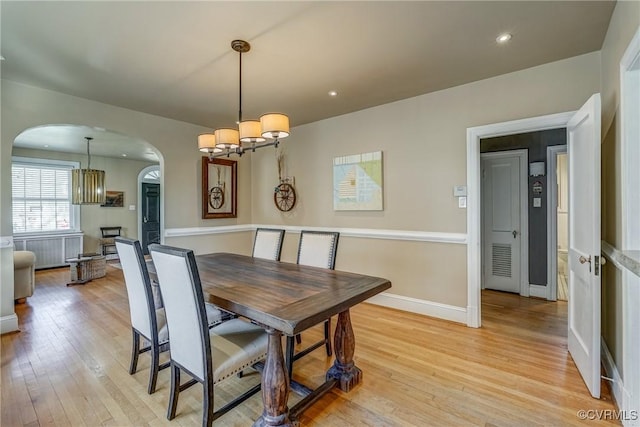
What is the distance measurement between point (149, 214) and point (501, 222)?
7797mm

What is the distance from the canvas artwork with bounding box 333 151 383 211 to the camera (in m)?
3.75

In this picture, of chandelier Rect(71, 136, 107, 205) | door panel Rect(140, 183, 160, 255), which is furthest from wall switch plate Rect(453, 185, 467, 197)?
door panel Rect(140, 183, 160, 255)

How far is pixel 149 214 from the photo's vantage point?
25.2 feet

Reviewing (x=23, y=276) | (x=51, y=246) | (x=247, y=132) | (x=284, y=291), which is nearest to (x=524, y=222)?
(x=284, y=291)

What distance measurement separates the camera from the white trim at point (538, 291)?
396 centimetres

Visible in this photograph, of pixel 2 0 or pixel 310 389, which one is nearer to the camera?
pixel 2 0

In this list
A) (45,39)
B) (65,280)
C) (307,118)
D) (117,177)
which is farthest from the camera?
(117,177)

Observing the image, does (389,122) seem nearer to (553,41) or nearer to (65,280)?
(553,41)

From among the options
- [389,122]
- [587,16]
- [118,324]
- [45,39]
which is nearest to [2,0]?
[45,39]

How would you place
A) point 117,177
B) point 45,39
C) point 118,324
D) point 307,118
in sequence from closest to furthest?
point 45,39, point 118,324, point 307,118, point 117,177

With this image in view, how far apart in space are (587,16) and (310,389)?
3124 millimetres

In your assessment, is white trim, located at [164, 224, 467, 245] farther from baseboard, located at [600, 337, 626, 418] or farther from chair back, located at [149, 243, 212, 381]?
chair back, located at [149, 243, 212, 381]

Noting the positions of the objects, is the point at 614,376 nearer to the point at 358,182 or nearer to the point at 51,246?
the point at 358,182

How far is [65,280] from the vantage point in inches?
205
